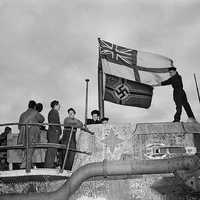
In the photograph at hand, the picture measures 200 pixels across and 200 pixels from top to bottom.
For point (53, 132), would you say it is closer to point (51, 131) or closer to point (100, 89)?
point (51, 131)

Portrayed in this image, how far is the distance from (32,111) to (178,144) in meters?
3.42

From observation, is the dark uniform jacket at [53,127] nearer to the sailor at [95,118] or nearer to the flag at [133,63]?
the sailor at [95,118]

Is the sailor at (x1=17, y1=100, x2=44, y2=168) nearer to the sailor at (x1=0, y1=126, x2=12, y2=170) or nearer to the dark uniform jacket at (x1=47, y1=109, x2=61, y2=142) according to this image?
the dark uniform jacket at (x1=47, y1=109, x2=61, y2=142)

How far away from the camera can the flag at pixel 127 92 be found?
10.7m

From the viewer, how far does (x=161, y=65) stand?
11.5 meters

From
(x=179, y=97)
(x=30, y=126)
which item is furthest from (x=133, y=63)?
(x=30, y=126)

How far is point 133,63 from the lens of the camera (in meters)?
11.4

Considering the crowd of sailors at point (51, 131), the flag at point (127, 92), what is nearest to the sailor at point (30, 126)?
the crowd of sailors at point (51, 131)

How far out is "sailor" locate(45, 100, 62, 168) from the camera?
25.9 feet

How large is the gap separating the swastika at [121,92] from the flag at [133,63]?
1.10ft

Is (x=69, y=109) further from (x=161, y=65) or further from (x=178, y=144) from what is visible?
(x=161, y=65)

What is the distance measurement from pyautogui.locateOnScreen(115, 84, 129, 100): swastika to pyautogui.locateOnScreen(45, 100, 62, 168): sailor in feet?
8.95

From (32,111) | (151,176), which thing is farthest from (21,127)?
(151,176)

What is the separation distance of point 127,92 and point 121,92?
0.66ft
